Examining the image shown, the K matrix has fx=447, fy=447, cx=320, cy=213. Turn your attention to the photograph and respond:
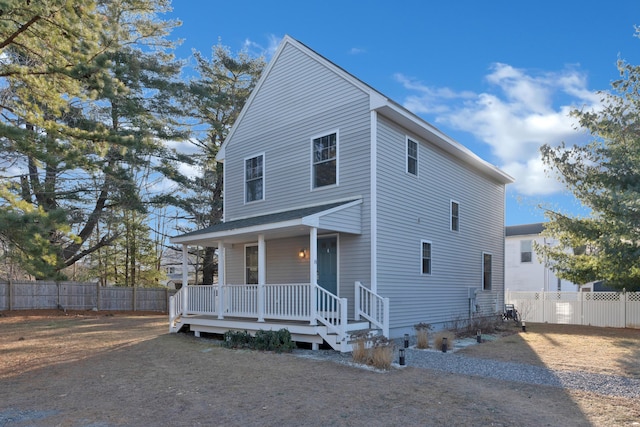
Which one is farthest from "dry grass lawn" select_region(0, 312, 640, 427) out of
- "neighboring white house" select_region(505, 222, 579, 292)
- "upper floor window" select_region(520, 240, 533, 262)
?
"upper floor window" select_region(520, 240, 533, 262)

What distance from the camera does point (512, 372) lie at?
771cm

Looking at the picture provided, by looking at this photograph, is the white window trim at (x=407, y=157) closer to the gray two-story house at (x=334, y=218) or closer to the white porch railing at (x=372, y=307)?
the gray two-story house at (x=334, y=218)

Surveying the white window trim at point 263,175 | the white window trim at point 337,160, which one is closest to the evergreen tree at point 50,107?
the white window trim at point 263,175

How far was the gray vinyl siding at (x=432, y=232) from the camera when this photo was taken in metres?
11.5

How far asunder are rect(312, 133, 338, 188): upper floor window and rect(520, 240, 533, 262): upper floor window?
1863 cm

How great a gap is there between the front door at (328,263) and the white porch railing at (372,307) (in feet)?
3.46

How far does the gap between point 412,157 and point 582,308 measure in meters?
10.4

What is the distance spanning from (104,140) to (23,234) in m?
3.58

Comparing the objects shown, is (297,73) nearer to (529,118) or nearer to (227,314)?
(227,314)

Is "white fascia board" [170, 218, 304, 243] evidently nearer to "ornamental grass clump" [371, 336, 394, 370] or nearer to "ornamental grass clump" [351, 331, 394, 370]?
"ornamental grass clump" [351, 331, 394, 370]

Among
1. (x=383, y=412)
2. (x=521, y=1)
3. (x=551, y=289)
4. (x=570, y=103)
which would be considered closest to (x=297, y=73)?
(x=521, y=1)

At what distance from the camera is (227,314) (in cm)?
1170

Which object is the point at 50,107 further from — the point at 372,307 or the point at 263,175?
the point at 372,307

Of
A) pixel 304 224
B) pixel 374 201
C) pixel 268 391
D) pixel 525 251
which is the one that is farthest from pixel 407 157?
pixel 525 251
